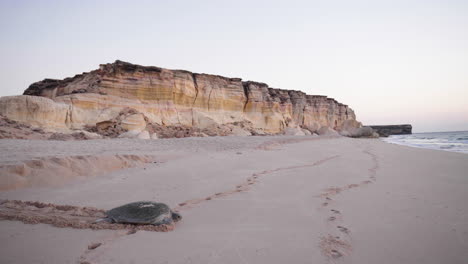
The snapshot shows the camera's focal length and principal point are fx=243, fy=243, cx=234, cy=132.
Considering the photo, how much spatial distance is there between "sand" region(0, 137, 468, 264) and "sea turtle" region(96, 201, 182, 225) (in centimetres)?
10

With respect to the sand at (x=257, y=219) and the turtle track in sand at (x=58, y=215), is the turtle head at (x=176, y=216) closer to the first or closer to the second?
the sand at (x=257, y=219)

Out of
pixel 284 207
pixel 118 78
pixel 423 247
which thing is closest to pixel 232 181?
pixel 284 207

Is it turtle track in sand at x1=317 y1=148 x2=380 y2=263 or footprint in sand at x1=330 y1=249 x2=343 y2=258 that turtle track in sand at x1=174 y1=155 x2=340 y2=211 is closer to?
turtle track in sand at x1=317 y1=148 x2=380 y2=263

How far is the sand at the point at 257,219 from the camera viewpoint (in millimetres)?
1882

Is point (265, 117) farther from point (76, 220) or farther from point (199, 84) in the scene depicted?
point (76, 220)

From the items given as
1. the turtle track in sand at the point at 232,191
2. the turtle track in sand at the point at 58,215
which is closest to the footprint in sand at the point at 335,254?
the turtle track in sand at the point at 58,215

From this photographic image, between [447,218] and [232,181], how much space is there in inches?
112

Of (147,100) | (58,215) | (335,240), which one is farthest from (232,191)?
(147,100)

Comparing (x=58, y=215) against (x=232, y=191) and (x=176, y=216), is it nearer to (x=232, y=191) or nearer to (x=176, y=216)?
(x=176, y=216)

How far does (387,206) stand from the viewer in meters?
2.94

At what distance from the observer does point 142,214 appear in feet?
8.16

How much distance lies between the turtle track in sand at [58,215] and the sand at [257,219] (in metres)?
0.02

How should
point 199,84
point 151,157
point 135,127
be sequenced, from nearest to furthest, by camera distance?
point 151,157, point 135,127, point 199,84

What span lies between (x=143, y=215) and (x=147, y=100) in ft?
62.2
